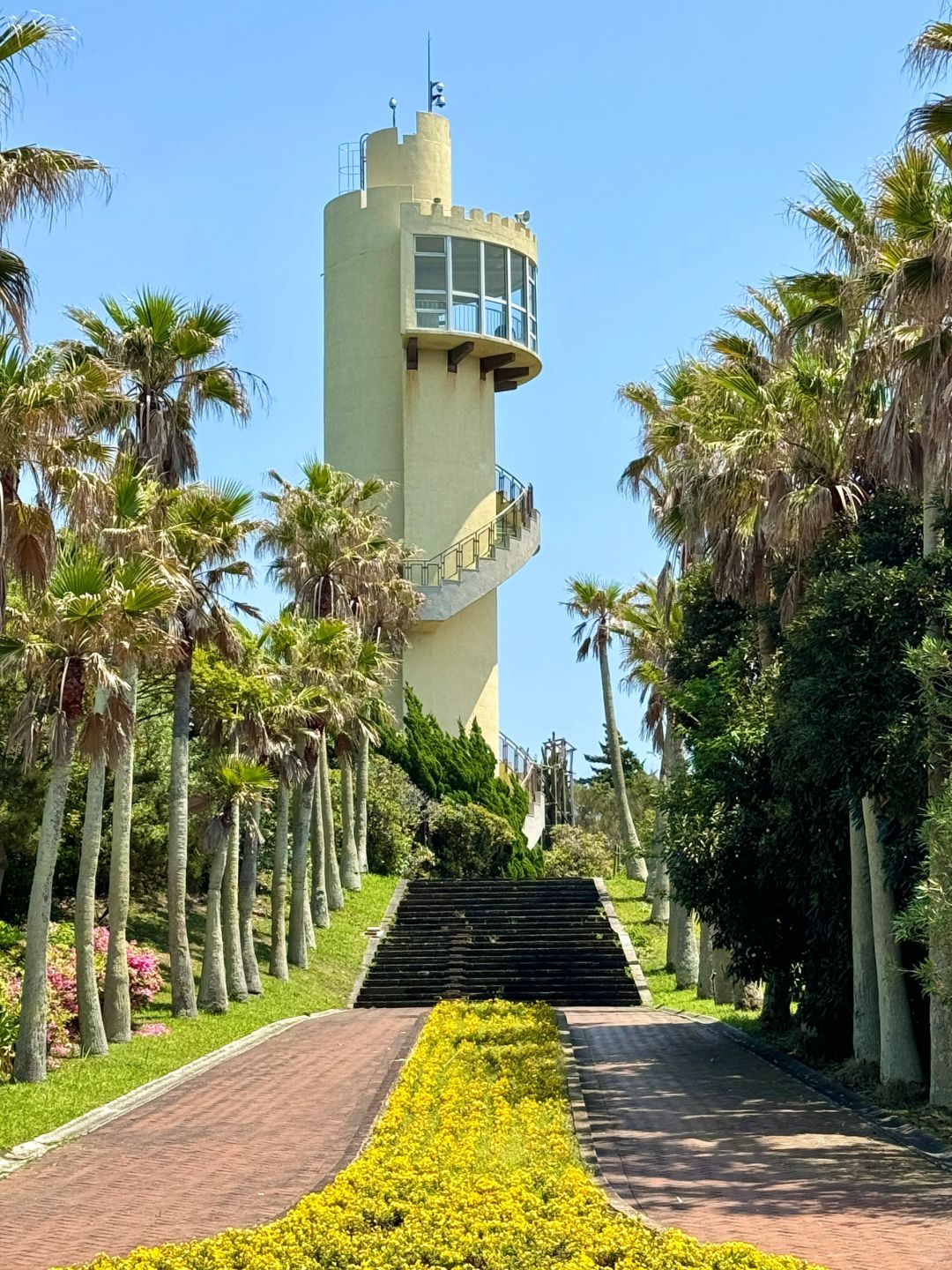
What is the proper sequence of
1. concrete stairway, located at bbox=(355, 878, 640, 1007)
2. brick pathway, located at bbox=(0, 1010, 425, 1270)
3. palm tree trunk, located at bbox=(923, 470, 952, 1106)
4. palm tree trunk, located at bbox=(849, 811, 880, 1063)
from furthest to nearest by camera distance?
concrete stairway, located at bbox=(355, 878, 640, 1007) < palm tree trunk, located at bbox=(849, 811, 880, 1063) < palm tree trunk, located at bbox=(923, 470, 952, 1106) < brick pathway, located at bbox=(0, 1010, 425, 1270)

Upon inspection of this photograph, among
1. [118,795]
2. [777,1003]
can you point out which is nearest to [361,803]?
[777,1003]

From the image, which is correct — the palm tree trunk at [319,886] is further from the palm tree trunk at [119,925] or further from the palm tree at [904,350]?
the palm tree at [904,350]

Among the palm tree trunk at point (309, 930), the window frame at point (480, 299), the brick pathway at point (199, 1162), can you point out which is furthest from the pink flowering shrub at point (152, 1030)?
the window frame at point (480, 299)

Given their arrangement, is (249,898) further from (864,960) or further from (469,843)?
(469,843)

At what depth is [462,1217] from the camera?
10.7 metres

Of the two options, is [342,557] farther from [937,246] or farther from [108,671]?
[937,246]

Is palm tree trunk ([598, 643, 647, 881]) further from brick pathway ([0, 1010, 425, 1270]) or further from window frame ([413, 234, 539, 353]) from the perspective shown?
brick pathway ([0, 1010, 425, 1270])

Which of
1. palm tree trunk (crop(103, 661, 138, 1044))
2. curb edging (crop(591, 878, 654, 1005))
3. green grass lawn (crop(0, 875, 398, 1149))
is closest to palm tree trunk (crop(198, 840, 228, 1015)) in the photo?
green grass lawn (crop(0, 875, 398, 1149))

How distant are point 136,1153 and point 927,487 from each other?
10.3 m

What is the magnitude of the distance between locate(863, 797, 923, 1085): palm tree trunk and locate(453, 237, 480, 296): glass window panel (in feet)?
117

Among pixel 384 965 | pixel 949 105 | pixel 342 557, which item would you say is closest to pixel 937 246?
pixel 949 105

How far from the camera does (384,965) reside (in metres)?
35.8

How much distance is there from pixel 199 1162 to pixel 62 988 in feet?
30.7

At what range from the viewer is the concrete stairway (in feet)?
113
